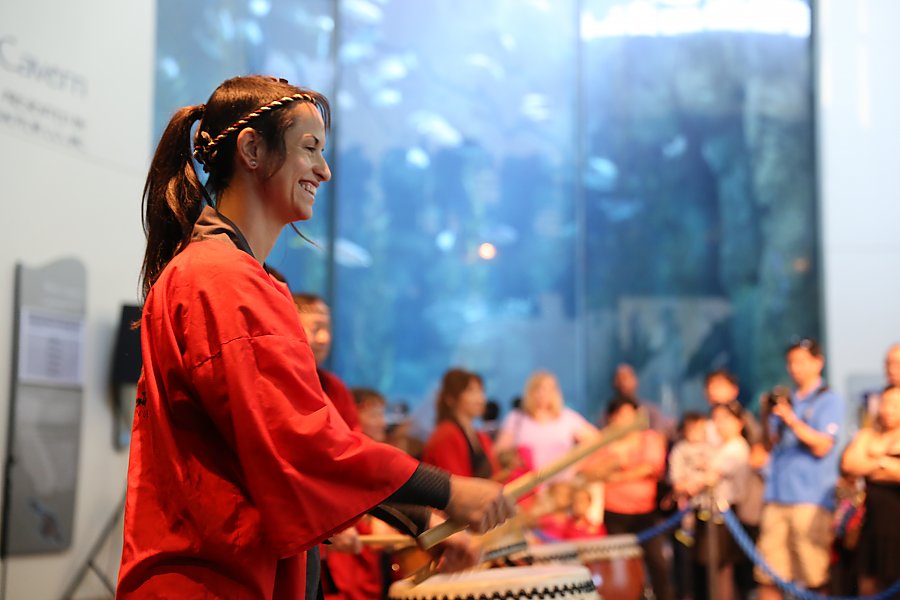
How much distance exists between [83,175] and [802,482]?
3.45m

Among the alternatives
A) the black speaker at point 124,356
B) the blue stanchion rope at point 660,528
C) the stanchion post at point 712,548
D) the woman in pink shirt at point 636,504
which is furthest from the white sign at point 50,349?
the stanchion post at point 712,548

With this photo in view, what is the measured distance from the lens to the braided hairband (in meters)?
1.79

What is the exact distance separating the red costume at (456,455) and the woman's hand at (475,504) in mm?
2966

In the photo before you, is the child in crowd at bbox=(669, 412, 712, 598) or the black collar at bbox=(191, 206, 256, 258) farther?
the child in crowd at bbox=(669, 412, 712, 598)

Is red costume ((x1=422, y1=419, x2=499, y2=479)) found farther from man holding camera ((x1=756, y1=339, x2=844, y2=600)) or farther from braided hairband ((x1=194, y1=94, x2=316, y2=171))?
braided hairband ((x1=194, y1=94, x2=316, y2=171))

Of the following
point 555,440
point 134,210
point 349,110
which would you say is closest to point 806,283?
point 555,440

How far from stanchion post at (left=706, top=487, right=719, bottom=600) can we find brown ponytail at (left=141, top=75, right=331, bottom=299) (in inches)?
172

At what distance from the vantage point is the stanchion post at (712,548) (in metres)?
5.76

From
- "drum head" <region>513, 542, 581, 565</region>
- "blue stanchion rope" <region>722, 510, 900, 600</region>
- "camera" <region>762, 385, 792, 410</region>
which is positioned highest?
"camera" <region>762, 385, 792, 410</region>

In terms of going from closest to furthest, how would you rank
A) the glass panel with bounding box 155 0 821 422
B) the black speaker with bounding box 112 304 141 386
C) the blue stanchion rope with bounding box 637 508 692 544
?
the black speaker with bounding box 112 304 141 386, the blue stanchion rope with bounding box 637 508 692 544, the glass panel with bounding box 155 0 821 422

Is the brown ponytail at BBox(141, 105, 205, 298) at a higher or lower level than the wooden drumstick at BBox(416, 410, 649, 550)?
higher

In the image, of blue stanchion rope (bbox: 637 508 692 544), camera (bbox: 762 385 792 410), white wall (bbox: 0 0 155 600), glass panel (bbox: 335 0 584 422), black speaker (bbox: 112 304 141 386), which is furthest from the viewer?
glass panel (bbox: 335 0 584 422)

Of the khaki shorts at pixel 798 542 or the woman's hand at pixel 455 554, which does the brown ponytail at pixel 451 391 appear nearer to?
the khaki shorts at pixel 798 542

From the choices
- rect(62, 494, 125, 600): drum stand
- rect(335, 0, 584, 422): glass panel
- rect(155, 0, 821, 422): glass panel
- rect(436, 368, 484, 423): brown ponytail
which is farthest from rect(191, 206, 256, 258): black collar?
rect(335, 0, 584, 422): glass panel
